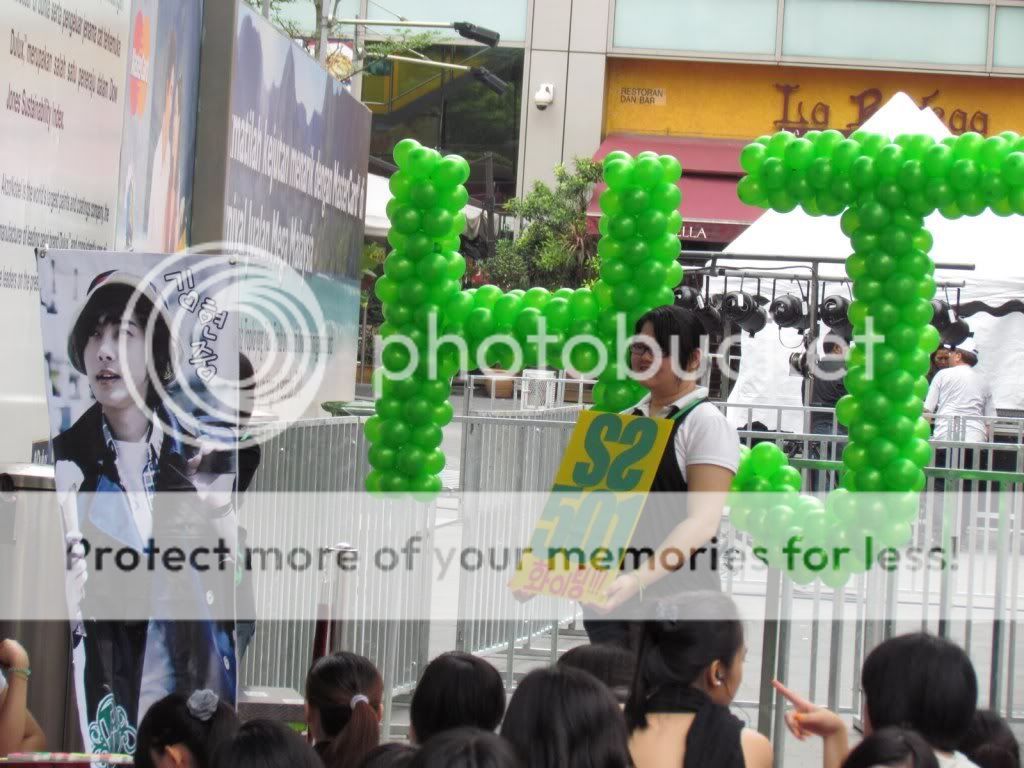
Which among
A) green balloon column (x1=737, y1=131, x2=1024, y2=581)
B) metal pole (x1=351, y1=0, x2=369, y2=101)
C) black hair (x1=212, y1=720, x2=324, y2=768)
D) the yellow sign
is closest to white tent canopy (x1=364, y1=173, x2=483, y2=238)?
metal pole (x1=351, y1=0, x2=369, y2=101)

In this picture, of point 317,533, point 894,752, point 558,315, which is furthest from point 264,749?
point 317,533

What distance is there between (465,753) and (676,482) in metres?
2.32

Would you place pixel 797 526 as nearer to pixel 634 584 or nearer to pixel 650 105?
pixel 634 584

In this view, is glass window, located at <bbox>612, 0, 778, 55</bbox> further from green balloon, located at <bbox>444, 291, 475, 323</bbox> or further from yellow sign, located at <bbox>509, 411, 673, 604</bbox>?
yellow sign, located at <bbox>509, 411, 673, 604</bbox>

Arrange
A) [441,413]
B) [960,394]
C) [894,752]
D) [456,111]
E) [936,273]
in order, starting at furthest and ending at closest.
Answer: [456,111] → [960,394] → [936,273] → [441,413] → [894,752]

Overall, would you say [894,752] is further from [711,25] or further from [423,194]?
[711,25]

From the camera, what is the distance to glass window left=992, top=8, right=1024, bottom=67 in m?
25.2

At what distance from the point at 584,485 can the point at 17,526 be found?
205 cm

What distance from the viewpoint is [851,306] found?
5863 mm

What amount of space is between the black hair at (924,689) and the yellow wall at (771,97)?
23.1 m

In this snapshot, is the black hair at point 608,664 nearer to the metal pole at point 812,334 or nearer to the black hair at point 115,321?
the black hair at point 115,321

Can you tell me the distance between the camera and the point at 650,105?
26469 millimetres

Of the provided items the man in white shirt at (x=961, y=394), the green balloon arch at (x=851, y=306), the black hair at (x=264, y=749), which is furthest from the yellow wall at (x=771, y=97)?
the black hair at (x=264, y=749)

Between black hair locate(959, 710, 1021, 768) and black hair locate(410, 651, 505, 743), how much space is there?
4.32 feet
